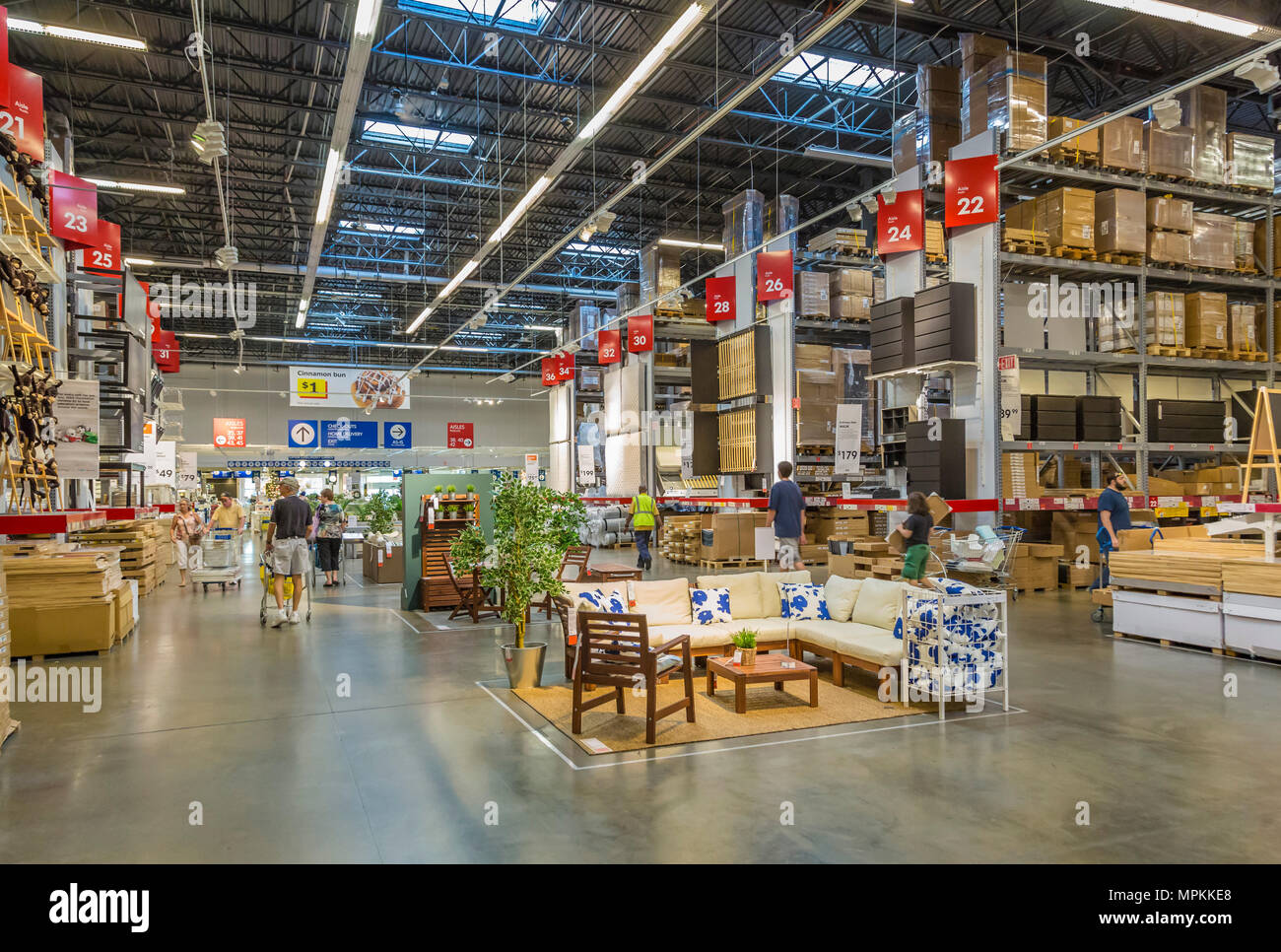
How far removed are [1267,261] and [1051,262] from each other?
4.51 metres

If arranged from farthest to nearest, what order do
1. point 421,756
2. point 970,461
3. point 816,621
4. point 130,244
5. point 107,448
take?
point 130,244
point 970,461
point 107,448
point 816,621
point 421,756

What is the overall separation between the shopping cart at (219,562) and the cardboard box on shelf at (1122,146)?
1439cm

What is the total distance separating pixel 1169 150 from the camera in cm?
1187

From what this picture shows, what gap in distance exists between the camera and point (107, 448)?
10.3 meters

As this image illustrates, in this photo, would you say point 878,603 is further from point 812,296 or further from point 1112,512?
point 812,296

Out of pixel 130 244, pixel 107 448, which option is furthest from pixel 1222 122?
pixel 130 244

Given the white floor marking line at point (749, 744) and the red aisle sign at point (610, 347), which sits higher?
the red aisle sign at point (610, 347)

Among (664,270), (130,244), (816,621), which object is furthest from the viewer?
(130,244)

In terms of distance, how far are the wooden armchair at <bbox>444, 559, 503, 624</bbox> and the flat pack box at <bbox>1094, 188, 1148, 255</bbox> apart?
974 cm

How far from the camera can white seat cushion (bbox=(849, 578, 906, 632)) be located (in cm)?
655

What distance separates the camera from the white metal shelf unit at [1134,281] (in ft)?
37.3

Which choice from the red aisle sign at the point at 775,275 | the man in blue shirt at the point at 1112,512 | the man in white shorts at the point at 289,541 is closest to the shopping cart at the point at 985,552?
the man in blue shirt at the point at 1112,512

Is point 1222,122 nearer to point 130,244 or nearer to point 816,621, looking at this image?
point 816,621

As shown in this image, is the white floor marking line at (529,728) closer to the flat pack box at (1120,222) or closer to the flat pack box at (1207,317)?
the flat pack box at (1120,222)
